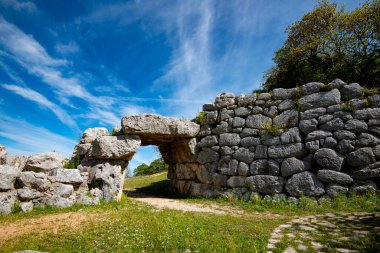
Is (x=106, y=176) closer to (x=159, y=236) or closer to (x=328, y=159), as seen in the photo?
(x=159, y=236)

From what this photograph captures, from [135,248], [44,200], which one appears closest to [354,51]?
[135,248]

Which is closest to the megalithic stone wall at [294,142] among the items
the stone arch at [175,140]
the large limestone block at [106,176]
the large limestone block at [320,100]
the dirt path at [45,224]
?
the large limestone block at [320,100]

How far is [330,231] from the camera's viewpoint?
552 centimetres

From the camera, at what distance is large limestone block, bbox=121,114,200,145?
395 inches

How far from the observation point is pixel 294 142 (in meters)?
9.24

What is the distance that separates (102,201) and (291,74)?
12916 mm

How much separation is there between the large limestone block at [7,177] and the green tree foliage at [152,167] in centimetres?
1702

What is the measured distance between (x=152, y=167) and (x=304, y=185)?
19.5 m

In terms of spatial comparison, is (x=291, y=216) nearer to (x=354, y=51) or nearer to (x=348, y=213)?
(x=348, y=213)

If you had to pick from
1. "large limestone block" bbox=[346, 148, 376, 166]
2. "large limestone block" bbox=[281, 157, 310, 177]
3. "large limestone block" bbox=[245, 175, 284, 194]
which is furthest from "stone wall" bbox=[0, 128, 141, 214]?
"large limestone block" bbox=[346, 148, 376, 166]

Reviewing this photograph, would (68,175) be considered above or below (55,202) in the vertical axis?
above

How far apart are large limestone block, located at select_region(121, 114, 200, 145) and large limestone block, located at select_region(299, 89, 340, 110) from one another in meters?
4.75

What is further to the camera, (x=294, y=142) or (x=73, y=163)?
(x=73, y=163)

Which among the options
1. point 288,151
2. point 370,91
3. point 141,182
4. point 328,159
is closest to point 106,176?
point 288,151
